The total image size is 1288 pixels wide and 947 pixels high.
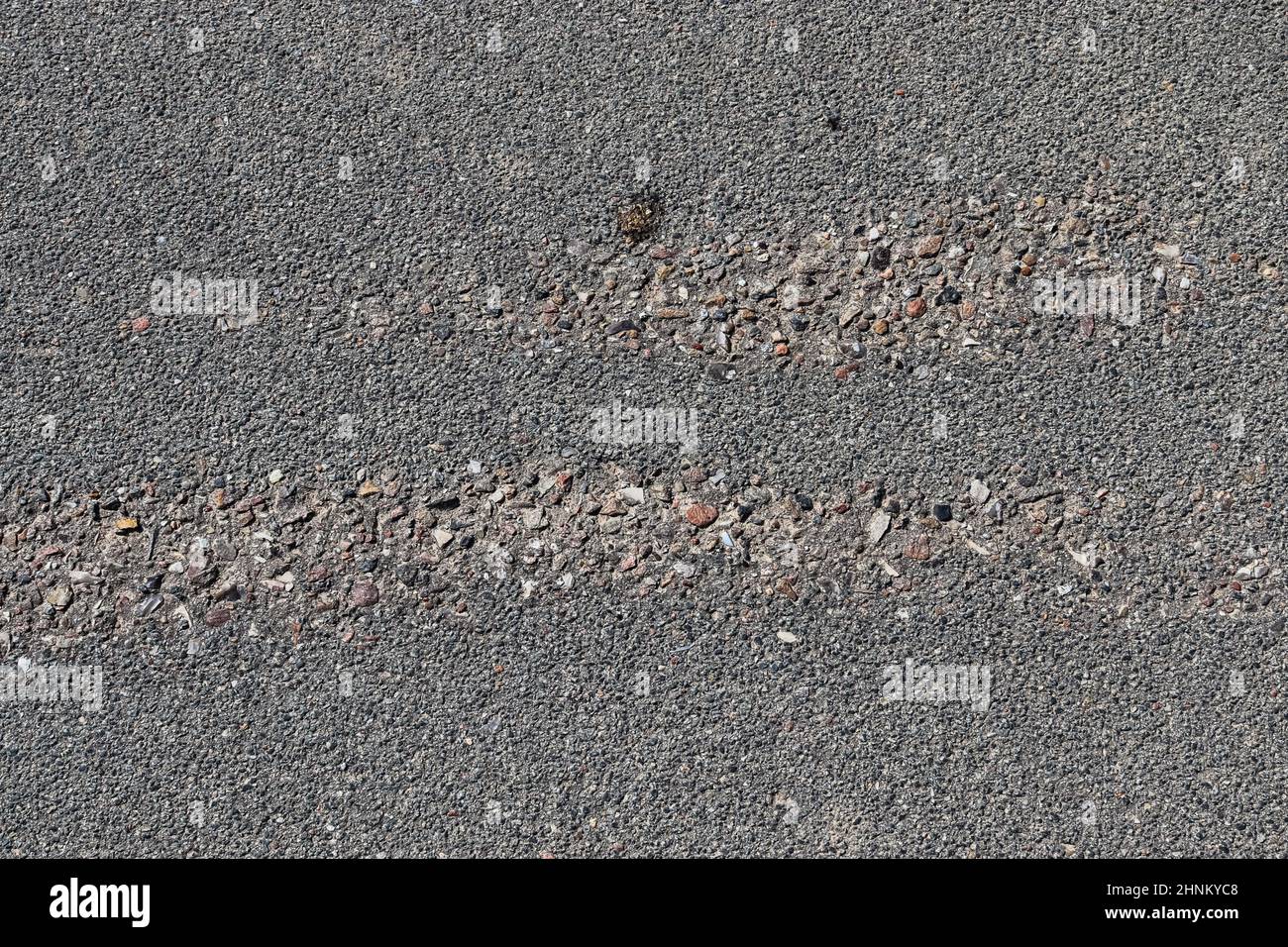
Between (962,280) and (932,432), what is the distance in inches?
19.4

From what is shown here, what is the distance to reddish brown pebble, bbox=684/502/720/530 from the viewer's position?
2.95m

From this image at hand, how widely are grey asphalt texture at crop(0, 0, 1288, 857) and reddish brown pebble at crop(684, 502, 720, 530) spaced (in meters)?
0.12

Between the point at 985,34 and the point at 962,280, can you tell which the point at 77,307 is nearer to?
the point at 962,280

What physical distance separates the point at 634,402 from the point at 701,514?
0.40 m

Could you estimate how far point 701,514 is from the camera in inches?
116

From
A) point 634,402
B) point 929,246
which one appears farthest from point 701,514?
point 929,246

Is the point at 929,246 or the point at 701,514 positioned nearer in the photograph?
the point at 701,514

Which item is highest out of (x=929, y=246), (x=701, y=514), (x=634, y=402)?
(x=929, y=246)

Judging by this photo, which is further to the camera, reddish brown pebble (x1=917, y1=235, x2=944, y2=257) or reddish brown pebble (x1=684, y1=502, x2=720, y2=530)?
reddish brown pebble (x1=917, y1=235, x2=944, y2=257)

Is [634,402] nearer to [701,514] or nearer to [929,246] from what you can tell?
[701,514]

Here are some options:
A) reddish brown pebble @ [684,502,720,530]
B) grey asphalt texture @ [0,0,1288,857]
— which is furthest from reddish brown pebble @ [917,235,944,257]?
reddish brown pebble @ [684,502,720,530]

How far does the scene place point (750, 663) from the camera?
2.89m

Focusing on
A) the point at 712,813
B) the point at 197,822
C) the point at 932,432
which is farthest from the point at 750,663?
the point at 197,822

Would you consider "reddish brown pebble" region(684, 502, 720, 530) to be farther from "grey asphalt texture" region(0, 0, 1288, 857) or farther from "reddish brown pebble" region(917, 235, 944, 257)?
"reddish brown pebble" region(917, 235, 944, 257)
